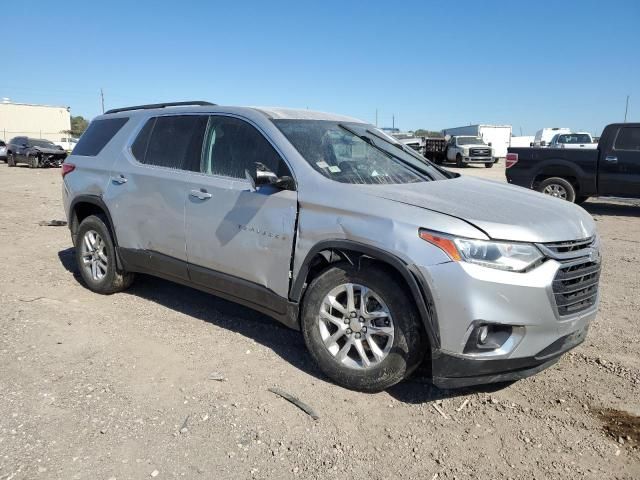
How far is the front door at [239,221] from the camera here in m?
3.69

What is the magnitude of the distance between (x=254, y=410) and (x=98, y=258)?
2970mm

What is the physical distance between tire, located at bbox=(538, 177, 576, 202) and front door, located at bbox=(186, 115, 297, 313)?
8.65 meters

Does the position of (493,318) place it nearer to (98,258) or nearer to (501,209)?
(501,209)

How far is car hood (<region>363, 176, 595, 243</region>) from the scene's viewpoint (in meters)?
3.01

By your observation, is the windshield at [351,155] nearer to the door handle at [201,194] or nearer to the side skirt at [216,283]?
the door handle at [201,194]

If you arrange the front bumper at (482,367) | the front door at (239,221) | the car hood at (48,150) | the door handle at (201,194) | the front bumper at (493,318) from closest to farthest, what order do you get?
1. the front bumper at (493,318)
2. the front bumper at (482,367)
3. the front door at (239,221)
4. the door handle at (201,194)
5. the car hood at (48,150)

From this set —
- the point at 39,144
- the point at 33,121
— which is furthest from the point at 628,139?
the point at 33,121

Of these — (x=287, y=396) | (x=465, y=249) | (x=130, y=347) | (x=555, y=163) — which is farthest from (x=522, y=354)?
(x=555, y=163)

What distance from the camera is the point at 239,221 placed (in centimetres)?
389

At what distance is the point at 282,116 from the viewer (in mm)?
4141

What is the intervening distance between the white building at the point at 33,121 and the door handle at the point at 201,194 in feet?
208

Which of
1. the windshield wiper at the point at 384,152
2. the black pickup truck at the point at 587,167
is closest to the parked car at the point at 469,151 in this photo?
the black pickup truck at the point at 587,167

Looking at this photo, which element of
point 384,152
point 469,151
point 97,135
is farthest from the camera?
point 469,151

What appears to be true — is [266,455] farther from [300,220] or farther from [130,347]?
[130,347]
